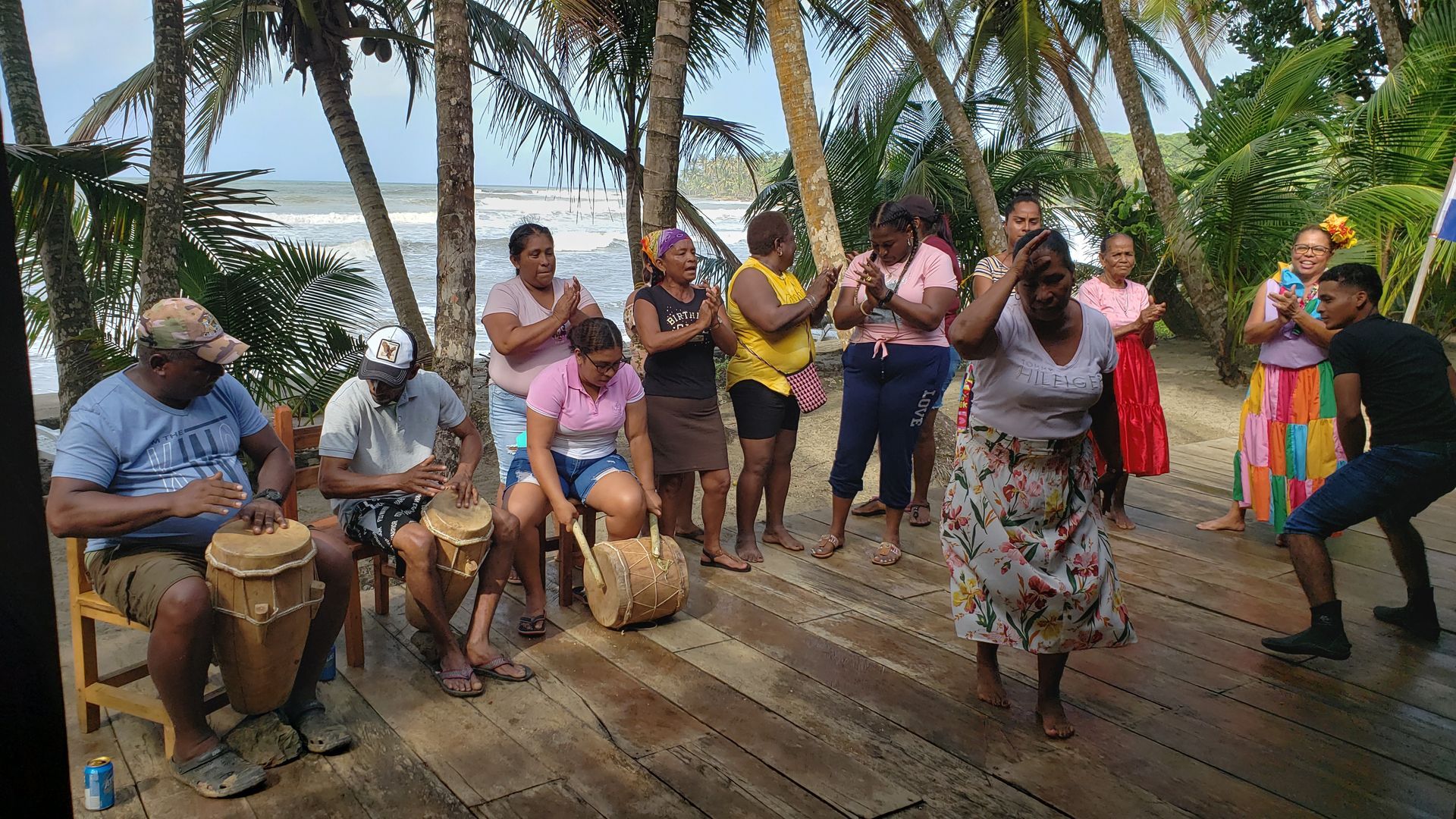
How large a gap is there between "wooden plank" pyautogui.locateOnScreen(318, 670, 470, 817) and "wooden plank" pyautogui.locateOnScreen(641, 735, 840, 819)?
0.61 meters

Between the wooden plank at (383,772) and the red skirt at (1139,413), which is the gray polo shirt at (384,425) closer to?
the wooden plank at (383,772)

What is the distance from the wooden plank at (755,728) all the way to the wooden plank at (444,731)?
1.98ft

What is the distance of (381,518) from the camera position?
12.6ft

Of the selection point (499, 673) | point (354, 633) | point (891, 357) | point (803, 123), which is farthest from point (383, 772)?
point (803, 123)

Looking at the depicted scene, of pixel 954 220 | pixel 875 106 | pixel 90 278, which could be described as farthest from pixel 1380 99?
pixel 90 278

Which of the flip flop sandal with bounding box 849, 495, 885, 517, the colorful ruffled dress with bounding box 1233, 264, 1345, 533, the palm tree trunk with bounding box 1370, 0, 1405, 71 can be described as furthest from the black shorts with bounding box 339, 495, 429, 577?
the palm tree trunk with bounding box 1370, 0, 1405, 71

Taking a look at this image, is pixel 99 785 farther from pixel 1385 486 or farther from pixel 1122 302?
pixel 1122 302

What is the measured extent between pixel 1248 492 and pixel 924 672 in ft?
8.27

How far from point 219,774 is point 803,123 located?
17.8 feet

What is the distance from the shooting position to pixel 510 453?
181 inches

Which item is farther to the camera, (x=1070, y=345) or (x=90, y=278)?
(x=90, y=278)

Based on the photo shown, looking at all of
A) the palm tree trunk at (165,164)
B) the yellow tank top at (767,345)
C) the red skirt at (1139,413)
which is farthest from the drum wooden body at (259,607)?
the red skirt at (1139,413)

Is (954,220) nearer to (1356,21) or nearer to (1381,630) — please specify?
(1356,21)

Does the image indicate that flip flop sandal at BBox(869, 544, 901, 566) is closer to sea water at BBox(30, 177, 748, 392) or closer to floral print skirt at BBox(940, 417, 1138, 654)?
floral print skirt at BBox(940, 417, 1138, 654)
